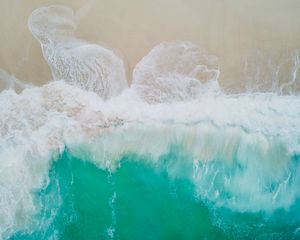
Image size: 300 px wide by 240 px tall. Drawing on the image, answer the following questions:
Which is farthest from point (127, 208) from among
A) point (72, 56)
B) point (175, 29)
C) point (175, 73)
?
point (175, 29)

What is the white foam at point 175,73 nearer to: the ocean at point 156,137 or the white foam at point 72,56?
the ocean at point 156,137

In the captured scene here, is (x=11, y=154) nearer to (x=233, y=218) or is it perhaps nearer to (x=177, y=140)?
(x=177, y=140)

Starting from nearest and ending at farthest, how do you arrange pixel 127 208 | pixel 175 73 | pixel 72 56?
pixel 127 208 < pixel 175 73 < pixel 72 56

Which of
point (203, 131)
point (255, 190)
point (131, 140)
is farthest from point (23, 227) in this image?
point (255, 190)

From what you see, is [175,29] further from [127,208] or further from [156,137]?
[127,208]

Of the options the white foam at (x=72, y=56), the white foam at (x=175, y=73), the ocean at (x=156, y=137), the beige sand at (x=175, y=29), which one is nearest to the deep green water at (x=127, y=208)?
the ocean at (x=156, y=137)

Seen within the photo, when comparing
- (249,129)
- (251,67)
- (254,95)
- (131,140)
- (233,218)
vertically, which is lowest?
(233,218)

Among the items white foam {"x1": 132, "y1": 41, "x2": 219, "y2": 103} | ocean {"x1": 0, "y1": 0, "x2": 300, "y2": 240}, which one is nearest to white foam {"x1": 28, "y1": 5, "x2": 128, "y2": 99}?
ocean {"x1": 0, "y1": 0, "x2": 300, "y2": 240}
